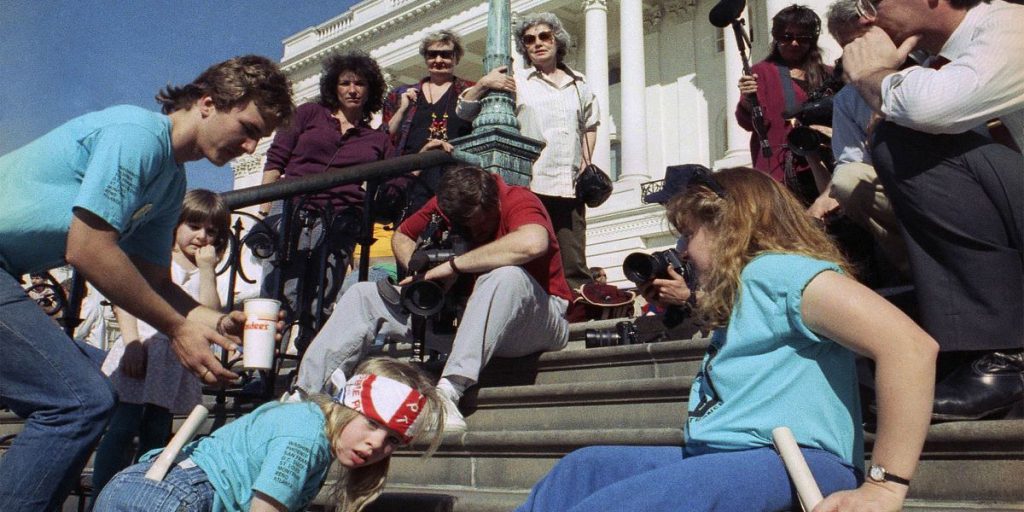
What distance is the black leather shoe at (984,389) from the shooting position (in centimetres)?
242

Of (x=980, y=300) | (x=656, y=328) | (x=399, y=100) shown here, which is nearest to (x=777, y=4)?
(x=399, y=100)

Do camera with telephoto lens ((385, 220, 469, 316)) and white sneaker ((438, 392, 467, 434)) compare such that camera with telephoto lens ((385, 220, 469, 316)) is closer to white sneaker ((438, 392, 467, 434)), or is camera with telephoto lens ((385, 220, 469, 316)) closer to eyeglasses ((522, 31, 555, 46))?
white sneaker ((438, 392, 467, 434))

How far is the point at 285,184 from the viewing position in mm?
4727

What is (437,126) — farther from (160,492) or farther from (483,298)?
(160,492)

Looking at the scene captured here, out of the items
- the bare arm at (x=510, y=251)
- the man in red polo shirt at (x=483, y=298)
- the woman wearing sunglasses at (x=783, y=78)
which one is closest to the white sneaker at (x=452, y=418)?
the man in red polo shirt at (x=483, y=298)

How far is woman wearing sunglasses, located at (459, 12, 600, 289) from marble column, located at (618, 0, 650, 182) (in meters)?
18.9

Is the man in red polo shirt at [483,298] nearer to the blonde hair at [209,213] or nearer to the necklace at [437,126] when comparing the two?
the blonde hair at [209,213]

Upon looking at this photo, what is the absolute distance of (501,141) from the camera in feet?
17.5

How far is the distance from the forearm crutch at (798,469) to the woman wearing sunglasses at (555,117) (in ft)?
12.8

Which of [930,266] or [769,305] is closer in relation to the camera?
[769,305]

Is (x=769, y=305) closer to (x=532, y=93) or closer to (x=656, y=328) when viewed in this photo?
(x=656, y=328)

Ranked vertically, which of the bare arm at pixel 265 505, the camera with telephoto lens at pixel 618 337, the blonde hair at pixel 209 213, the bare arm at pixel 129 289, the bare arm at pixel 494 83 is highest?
the bare arm at pixel 494 83

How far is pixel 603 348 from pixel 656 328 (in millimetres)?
469

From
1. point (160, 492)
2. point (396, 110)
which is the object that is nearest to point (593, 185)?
point (396, 110)
